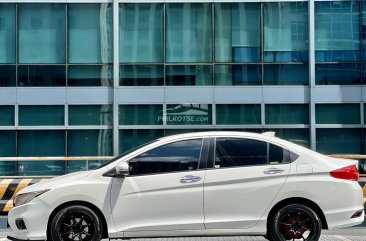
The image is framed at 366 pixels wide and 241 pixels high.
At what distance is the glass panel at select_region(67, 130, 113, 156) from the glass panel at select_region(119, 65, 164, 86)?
191 cm

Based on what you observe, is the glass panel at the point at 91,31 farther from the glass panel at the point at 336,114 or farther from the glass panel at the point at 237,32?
the glass panel at the point at 336,114

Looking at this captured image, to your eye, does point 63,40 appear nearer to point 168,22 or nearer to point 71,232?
point 168,22

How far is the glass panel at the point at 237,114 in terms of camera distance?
24406mm

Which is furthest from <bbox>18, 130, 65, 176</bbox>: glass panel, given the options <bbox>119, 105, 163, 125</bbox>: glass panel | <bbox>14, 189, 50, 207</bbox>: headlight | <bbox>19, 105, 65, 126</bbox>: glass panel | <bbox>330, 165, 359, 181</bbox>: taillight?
<bbox>330, 165, 359, 181</bbox>: taillight

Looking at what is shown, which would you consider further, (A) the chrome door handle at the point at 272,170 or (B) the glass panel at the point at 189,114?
(B) the glass panel at the point at 189,114

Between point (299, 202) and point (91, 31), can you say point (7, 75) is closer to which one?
point (91, 31)

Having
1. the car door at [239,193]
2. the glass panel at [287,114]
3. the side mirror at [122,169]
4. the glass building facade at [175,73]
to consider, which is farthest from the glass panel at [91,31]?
the car door at [239,193]

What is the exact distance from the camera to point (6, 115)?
956 inches

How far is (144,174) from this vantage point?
869 centimetres

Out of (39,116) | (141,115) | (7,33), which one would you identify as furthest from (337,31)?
(7,33)

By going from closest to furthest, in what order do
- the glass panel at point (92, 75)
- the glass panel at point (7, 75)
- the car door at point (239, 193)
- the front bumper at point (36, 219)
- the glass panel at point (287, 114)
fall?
the front bumper at point (36, 219)
the car door at point (239, 193)
the glass panel at point (7, 75)
the glass panel at point (92, 75)
the glass panel at point (287, 114)

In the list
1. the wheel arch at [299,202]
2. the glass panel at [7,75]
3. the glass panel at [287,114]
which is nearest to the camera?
the wheel arch at [299,202]

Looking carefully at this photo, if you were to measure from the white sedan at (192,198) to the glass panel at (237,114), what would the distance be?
51.1 feet

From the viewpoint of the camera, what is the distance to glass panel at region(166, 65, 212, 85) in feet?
79.9
